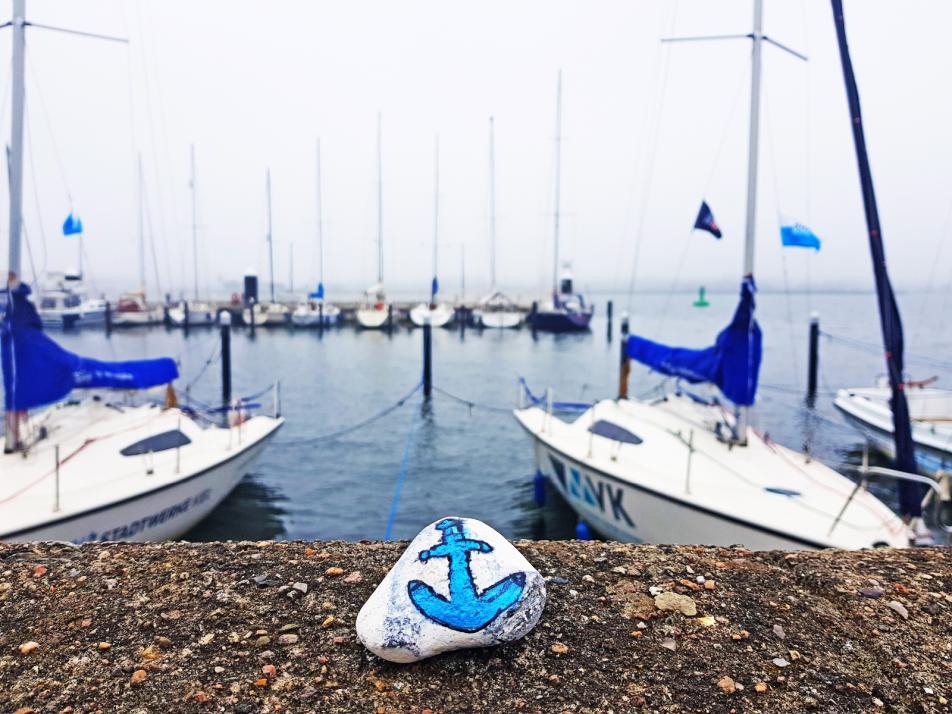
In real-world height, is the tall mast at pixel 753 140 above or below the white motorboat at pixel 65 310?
above

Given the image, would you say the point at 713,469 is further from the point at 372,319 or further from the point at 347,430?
the point at 372,319

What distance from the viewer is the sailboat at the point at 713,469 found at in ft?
23.9

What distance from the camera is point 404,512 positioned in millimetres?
12320

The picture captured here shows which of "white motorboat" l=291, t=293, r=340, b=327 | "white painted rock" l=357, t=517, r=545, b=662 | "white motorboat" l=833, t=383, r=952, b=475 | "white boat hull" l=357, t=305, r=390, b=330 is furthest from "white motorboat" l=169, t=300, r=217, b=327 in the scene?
"white painted rock" l=357, t=517, r=545, b=662

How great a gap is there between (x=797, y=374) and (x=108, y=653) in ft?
120

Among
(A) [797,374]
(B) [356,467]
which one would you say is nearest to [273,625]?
(B) [356,467]

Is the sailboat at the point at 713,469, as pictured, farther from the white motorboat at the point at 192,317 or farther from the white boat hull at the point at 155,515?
the white motorboat at the point at 192,317

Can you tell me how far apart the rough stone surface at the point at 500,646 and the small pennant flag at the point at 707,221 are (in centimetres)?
770

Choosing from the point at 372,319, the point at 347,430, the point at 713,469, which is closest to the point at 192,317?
the point at 372,319

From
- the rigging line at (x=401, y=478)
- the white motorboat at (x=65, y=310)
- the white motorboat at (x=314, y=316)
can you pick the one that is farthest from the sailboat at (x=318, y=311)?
the rigging line at (x=401, y=478)

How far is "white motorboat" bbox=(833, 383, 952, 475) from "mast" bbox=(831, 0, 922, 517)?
17.0ft

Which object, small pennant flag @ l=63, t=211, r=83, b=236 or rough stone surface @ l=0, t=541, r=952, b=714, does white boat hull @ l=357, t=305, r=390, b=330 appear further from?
rough stone surface @ l=0, t=541, r=952, b=714

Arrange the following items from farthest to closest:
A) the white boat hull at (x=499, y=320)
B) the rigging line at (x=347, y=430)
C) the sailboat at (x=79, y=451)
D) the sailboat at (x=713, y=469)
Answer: the white boat hull at (x=499, y=320)
the rigging line at (x=347, y=430)
the sailboat at (x=79, y=451)
the sailboat at (x=713, y=469)

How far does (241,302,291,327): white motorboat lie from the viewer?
5581 cm
